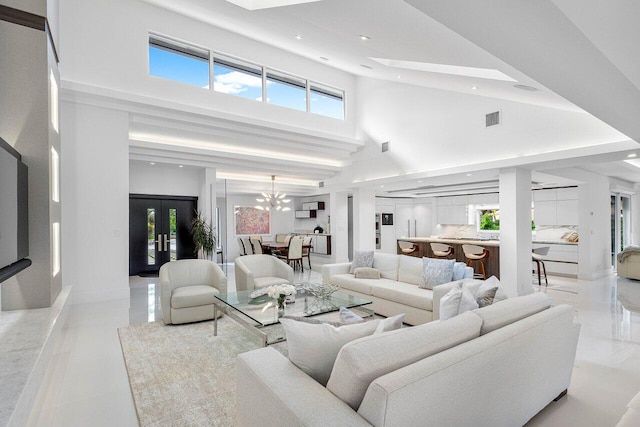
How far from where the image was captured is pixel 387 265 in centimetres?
522

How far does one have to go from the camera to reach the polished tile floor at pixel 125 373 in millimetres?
2270

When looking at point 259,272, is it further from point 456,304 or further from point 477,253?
point 477,253

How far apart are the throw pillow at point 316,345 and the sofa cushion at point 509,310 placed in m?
0.81

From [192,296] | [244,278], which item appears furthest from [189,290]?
[244,278]

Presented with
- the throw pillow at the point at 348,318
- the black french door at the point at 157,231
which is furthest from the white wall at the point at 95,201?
the throw pillow at the point at 348,318

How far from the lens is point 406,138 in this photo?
7305 mm

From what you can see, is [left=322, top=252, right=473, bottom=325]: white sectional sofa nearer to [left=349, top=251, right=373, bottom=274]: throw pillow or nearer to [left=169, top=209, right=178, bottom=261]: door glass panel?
[left=349, top=251, right=373, bottom=274]: throw pillow

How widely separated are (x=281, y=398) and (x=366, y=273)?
3805 millimetres

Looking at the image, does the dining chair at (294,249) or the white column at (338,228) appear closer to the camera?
the dining chair at (294,249)

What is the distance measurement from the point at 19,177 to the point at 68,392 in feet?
5.58

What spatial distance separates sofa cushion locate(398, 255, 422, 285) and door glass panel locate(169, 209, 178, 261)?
19.4ft

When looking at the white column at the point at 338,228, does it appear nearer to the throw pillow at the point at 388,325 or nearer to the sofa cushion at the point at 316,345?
the throw pillow at the point at 388,325

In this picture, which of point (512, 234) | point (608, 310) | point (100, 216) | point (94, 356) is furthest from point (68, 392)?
point (608, 310)

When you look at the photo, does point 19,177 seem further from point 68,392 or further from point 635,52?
point 635,52
